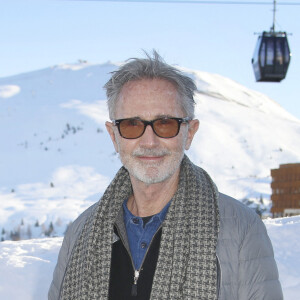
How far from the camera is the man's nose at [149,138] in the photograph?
2.10 meters

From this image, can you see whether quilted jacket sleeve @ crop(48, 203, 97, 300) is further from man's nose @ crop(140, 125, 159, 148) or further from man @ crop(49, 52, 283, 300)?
man's nose @ crop(140, 125, 159, 148)

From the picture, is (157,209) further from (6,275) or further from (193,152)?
(193,152)

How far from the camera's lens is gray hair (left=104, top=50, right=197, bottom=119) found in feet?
7.02

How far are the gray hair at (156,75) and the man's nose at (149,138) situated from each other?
0.15 m

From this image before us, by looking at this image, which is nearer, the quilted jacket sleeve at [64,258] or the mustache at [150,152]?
the mustache at [150,152]

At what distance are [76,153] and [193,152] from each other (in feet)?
17.2

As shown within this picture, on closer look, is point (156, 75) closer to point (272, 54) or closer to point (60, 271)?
point (60, 271)

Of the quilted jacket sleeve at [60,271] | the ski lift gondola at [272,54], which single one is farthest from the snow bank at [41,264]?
the ski lift gondola at [272,54]

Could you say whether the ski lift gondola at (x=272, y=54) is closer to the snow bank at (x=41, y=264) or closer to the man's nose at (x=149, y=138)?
the snow bank at (x=41, y=264)

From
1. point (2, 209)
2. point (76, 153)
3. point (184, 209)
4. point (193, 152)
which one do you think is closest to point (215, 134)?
point (193, 152)

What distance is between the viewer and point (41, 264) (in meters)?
4.37

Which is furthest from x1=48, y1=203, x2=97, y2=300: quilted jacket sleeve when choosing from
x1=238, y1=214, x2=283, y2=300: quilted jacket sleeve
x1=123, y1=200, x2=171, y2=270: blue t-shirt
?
x1=238, y1=214, x2=283, y2=300: quilted jacket sleeve

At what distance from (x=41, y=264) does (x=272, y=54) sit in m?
9.32

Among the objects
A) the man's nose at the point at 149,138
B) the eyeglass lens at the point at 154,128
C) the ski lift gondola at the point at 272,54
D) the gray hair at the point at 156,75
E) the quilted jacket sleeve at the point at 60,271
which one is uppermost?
the ski lift gondola at the point at 272,54
